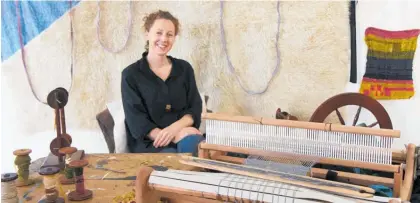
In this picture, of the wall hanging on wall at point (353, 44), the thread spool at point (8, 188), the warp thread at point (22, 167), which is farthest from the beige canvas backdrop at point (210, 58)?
the thread spool at point (8, 188)

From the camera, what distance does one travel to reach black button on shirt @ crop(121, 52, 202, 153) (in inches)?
98.7

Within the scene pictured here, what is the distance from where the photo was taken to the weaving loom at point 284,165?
1.14 m

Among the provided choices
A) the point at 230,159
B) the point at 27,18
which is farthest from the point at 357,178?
the point at 27,18

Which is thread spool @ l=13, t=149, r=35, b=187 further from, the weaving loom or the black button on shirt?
the black button on shirt

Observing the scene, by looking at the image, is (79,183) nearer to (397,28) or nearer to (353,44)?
(353,44)

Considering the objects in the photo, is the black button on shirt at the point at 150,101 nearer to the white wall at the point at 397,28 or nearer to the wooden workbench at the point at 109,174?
the wooden workbench at the point at 109,174

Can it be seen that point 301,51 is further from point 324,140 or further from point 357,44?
point 324,140

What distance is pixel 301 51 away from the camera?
281cm

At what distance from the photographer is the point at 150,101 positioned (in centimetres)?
256

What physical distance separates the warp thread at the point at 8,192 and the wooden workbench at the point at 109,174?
0.25 ft

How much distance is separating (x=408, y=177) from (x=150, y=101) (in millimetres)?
1592

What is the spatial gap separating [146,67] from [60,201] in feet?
4.22

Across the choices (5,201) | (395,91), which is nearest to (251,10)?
(395,91)

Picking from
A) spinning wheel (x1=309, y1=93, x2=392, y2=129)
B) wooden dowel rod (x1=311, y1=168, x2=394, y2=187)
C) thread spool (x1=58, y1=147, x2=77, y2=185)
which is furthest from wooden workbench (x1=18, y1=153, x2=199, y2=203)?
spinning wheel (x1=309, y1=93, x2=392, y2=129)
